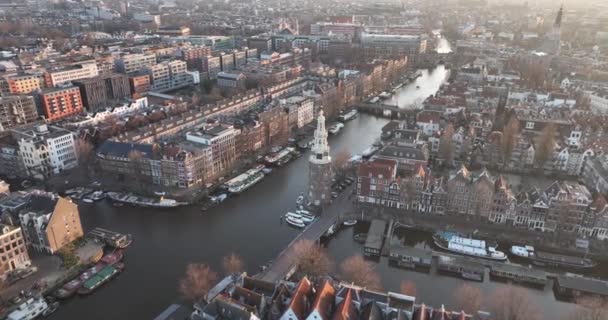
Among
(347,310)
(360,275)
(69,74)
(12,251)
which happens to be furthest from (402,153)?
(69,74)

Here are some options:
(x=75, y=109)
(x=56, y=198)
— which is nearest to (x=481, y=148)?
(x=56, y=198)

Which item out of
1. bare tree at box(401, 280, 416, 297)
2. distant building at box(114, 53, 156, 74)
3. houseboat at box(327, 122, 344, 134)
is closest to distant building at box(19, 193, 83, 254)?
bare tree at box(401, 280, 416, 297)

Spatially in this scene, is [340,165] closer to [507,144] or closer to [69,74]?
[507,144]

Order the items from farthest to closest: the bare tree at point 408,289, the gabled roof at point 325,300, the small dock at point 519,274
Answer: the small dock at point 519,274 → the bare tree at point 408,289 → the gabled roof at point 325,300

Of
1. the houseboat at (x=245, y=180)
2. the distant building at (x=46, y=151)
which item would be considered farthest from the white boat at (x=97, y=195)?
the houseboat at (x=245, y=180)

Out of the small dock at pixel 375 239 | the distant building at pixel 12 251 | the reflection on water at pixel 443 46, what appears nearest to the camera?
the distant building at pixel 12 251

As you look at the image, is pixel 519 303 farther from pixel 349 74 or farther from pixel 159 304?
pixel 349 74

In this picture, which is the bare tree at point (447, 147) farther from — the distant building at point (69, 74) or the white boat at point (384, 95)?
the distant building at point (69, 74)
